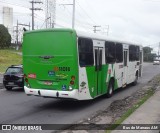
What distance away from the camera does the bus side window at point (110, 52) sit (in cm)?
1544

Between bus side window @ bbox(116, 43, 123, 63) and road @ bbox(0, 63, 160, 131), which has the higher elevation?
bus side window @ bbox(116, 43, 123, 63)

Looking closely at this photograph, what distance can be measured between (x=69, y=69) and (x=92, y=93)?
1.89 meters

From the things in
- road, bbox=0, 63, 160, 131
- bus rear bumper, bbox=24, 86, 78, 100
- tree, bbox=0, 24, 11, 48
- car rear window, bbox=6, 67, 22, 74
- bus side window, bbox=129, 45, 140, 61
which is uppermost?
tree, bbox=0, 24, 11, 48

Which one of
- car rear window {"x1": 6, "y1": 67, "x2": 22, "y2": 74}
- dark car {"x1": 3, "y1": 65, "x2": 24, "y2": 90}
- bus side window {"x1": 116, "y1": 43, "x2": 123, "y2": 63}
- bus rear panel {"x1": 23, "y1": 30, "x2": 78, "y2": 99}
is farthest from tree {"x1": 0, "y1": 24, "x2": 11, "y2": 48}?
bus rear panel {"x1": 23, "y1": 30, "x2": 78, "y2": 99}

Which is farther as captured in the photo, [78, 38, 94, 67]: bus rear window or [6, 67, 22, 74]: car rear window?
[6, 67, 22, 74]: car rear window

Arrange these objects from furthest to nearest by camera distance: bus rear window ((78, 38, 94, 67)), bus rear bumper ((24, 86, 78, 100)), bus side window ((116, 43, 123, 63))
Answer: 1. bus side window ((116, 43, 123, 63))
2. bus rear window ((78, 38, 94, 67))
3. bus rear bumper ((24, 86, 78, 100))

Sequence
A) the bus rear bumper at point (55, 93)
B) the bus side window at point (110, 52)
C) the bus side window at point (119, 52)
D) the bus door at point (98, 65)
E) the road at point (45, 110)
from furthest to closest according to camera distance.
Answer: the bus side window at point (119, 52) < the bus side window at point (110, 52) < the bus door at point (98, 65) < the bus rear bumper at point (55, 93) < the road at point (45, 110)

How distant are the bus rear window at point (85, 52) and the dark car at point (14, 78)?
6587 millimetres

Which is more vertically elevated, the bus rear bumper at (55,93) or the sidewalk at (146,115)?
the bus rear bumper at (55,93)

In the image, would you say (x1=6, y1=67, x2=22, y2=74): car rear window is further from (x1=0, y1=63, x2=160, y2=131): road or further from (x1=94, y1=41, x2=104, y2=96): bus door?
(x1=94, y1=41, x2=104, y2=96): bus door

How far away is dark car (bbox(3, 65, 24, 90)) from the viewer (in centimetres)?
1872

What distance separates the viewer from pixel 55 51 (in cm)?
1243

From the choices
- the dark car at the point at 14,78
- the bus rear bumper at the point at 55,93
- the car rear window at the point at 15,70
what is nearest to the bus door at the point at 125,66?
the dark car at the point at 14,78

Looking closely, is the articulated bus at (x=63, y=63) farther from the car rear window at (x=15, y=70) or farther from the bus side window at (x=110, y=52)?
the car rear window at (x=15, y=70)
